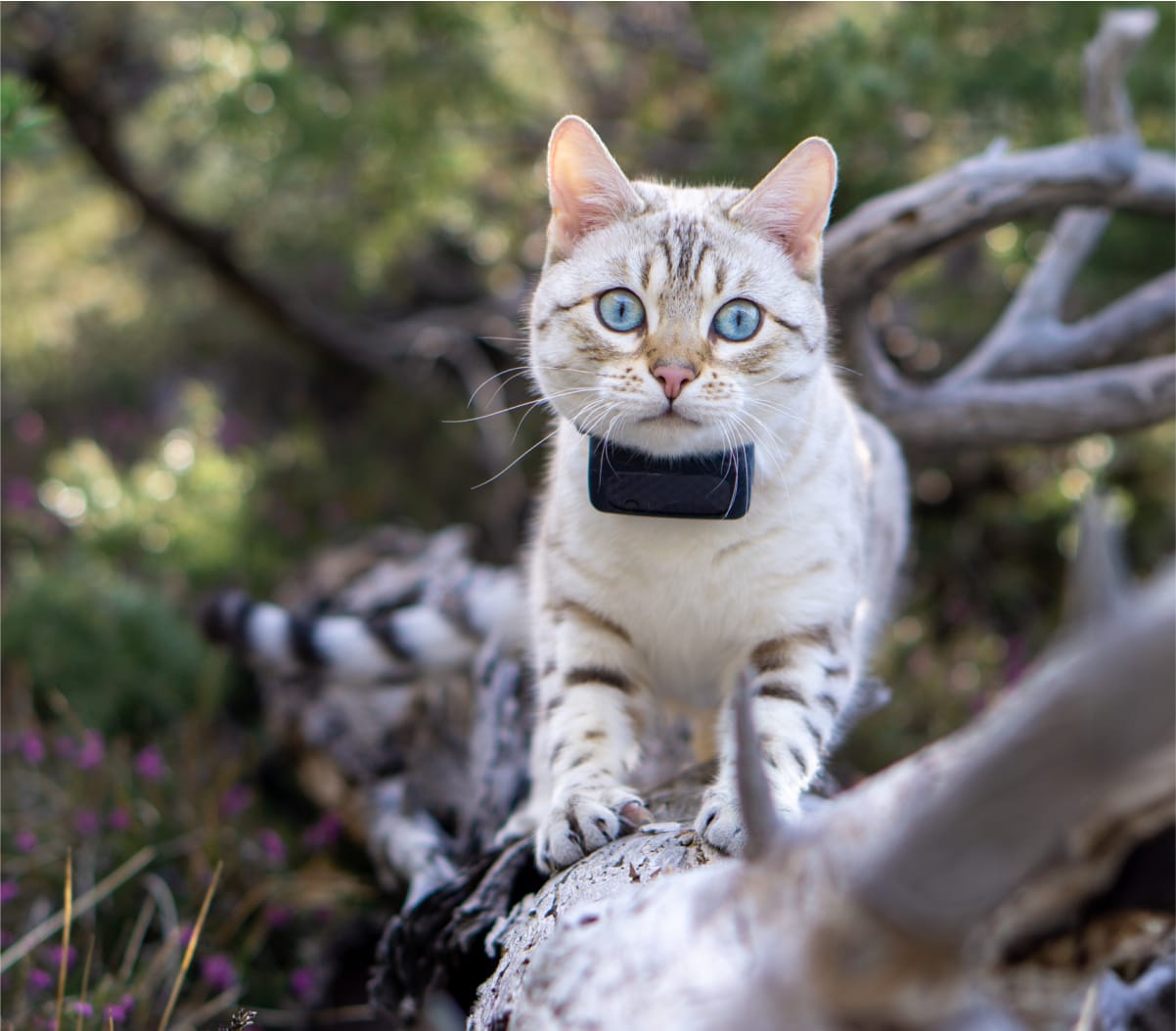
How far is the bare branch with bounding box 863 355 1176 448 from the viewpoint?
3.04m

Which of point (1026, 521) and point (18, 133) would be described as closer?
point (18, 133)

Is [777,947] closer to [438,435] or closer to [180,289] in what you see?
[438,435]

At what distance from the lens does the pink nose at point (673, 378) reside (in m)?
1.84

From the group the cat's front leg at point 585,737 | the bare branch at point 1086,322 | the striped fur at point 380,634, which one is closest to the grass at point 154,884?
the striped fur at point 380,634

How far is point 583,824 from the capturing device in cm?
184

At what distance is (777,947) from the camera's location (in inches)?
43.6

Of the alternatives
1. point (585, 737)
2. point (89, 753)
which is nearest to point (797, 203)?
point (585, 737)

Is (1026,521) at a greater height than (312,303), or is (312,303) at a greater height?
(312,303)

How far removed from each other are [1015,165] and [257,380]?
4954mm

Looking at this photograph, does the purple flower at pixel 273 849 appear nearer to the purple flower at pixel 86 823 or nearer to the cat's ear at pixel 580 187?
the purple flower at pixel 86 823

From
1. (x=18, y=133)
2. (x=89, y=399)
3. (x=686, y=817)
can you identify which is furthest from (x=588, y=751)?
(x=89, y=399)

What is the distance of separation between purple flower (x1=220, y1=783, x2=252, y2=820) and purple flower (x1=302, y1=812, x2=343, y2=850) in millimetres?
199

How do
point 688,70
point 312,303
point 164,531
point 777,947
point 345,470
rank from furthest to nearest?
1. point 312,303
2. point 345,470
3. point 688,70
4. point 164,531
5. point 777,947

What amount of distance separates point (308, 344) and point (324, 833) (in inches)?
136
